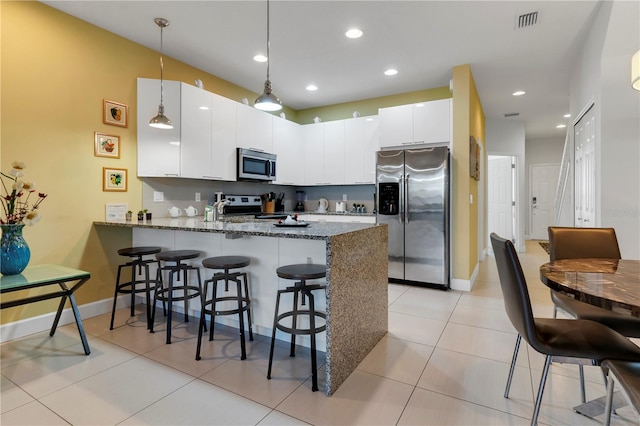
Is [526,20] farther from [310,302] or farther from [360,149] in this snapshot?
[310,302]

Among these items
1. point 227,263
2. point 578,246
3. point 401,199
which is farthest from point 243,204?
point 578,246

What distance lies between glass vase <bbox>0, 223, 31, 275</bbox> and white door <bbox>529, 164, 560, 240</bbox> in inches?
401

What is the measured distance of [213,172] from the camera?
3.94 metres

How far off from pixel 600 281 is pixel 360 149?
12.9ft

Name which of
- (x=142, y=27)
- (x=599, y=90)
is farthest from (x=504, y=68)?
(x=142, y=27)

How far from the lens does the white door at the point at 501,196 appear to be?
6.89 m

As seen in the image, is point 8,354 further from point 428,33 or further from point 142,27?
point 428,33

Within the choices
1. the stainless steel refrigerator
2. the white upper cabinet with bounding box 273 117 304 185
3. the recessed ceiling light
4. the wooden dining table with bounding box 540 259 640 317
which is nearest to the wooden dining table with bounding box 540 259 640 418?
the wooden dining table with bounding box 540 259 640 317

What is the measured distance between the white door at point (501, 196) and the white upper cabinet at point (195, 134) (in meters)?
5.97

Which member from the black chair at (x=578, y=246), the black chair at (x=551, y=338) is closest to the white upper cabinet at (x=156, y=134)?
the black chair at (x=551, y=338)

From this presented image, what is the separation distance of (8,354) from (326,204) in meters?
4.25

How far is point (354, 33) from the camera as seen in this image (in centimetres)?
321

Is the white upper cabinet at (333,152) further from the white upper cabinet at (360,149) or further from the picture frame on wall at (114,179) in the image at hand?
the picture frame on wall at (114,179)

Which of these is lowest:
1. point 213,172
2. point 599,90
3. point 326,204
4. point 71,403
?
point 71,403
